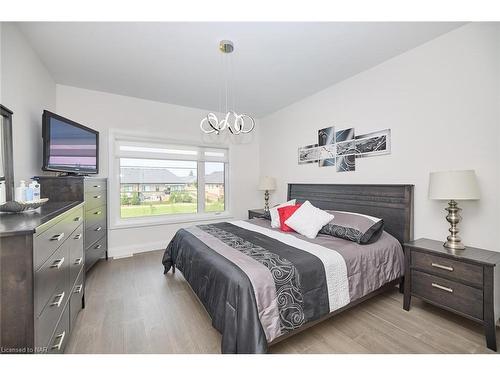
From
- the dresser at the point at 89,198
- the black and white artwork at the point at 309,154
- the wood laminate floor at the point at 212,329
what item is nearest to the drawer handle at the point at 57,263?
the wood laminate floor at the point at 212,329

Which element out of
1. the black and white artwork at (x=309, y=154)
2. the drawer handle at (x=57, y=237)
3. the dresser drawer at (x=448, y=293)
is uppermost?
the black and white artwork at (x=309, y=154)

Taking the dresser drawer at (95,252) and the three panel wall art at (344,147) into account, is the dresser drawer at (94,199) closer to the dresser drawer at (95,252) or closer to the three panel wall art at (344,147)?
the dresser drawer at (95,252)

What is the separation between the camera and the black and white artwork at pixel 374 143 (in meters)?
2.49

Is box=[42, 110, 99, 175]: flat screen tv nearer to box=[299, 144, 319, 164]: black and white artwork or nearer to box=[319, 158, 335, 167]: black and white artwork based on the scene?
box=[299, 144, 319, 164]: black and white artwork

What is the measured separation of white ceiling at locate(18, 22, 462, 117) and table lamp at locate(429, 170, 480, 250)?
1373 millimetres

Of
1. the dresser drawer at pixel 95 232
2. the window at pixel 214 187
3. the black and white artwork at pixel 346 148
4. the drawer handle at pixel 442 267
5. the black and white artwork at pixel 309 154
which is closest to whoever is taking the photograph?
the drawer handle at pixel 442 267

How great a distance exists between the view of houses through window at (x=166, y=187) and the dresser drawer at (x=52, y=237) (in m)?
2.07

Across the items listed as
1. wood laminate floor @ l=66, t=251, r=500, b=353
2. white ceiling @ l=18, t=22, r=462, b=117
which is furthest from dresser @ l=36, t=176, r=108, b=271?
white ceiling @ l=18, t=22, r=462, b=117

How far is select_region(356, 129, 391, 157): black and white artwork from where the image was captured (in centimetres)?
249

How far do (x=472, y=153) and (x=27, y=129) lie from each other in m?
4.22

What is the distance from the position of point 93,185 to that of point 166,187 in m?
1.33

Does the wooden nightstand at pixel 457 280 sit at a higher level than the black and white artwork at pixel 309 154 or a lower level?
lower

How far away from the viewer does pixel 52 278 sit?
3.90 ft
